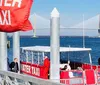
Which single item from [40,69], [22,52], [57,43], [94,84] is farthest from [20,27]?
[22,52]

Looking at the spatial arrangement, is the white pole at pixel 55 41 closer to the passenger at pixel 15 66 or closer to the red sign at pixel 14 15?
the passenger at pixel 15 66

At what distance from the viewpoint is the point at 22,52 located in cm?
2569

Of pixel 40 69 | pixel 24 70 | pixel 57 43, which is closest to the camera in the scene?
pixel 57 43

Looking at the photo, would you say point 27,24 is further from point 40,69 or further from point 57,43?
point 40,69

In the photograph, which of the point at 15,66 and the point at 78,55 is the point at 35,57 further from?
the point at 15,66

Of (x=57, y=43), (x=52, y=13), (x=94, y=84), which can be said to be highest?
(x=52, y=13)

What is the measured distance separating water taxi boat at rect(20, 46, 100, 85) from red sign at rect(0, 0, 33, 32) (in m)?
7.70

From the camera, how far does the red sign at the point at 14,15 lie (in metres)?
9.80

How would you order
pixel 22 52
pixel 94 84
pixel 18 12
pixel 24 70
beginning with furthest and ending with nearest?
pixel 22 52 < pixel 24 70 < pixel 94 84 < pixel 18 12

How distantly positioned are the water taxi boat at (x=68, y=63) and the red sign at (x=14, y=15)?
770 centimetres

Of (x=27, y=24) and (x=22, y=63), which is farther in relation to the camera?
(x=22, y=63)

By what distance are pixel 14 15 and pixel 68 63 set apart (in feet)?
38.7

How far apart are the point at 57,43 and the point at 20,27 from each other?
539 cm

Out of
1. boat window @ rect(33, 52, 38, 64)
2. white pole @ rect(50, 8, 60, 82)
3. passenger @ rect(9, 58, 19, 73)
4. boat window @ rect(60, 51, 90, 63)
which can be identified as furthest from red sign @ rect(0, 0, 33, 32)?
boat window @ rect(60, 51, 90, 63)
